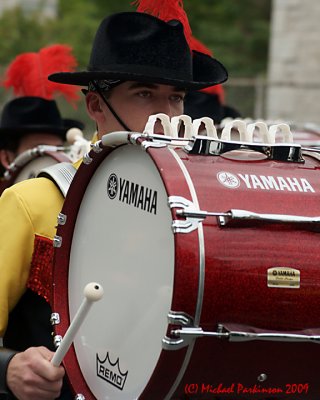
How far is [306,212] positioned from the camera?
3000 millimetres

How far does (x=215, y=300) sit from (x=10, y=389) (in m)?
0.66

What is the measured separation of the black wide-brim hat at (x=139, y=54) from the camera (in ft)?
11.6

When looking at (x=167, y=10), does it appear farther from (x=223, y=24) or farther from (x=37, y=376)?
(x=223, y=24)

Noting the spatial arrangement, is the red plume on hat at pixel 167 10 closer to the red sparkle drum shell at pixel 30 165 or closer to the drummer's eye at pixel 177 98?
the drummer's eye at pixel 177 98

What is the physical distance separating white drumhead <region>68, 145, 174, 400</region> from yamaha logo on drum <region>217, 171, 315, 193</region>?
0.15m

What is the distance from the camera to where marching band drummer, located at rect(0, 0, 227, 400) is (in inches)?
137

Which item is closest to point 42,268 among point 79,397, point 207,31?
point 79,397

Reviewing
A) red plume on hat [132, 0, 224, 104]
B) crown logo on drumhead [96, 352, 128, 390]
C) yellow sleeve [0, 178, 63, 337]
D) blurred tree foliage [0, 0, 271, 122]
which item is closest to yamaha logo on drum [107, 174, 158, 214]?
yellow sleeve [0, 178, 63, 337]

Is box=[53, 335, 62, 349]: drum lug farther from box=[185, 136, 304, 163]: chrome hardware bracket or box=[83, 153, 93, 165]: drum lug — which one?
box=[185, 136, 304, 163]: chrome hardware bracket

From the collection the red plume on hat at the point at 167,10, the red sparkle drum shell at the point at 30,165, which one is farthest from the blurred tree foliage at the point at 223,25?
the red plume on hat at the point at 167,10

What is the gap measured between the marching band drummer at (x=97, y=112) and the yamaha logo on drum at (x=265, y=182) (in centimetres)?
57

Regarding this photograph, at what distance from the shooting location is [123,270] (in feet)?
10.5

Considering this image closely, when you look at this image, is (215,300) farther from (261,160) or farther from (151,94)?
(151,94)

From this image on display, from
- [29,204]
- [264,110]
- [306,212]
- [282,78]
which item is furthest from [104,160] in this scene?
[282,78]
